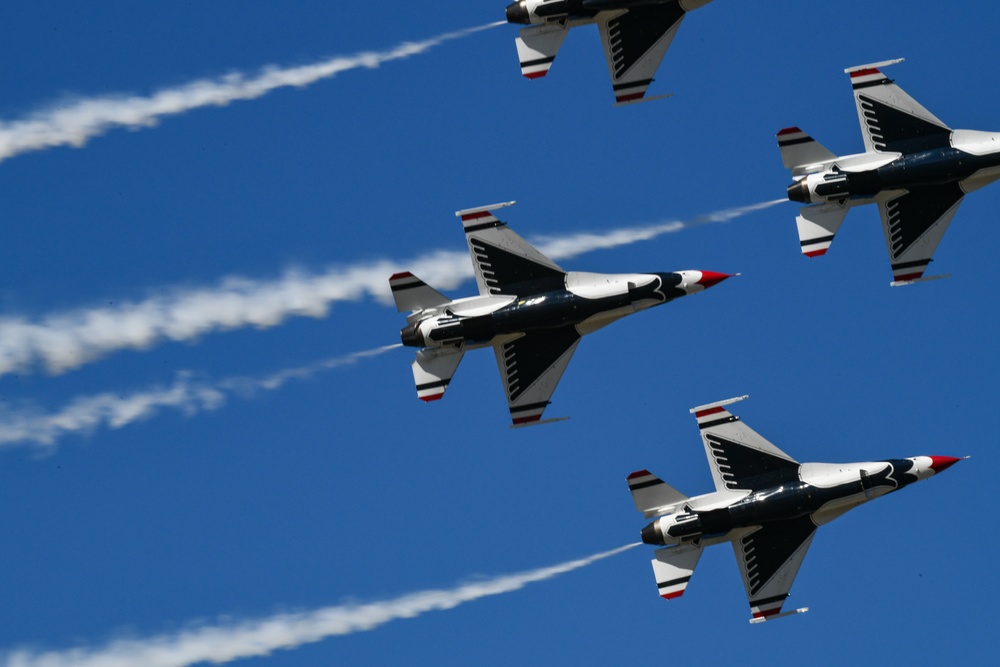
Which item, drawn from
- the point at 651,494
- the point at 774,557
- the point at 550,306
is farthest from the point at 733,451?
the point at 550,306

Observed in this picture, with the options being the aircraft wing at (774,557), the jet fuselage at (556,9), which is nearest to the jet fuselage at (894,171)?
the jet fuselage at (556,9)

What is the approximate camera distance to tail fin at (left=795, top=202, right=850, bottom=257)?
83.0 meters

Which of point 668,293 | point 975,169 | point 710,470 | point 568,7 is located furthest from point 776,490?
point 568,7

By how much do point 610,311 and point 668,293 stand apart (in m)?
2.23

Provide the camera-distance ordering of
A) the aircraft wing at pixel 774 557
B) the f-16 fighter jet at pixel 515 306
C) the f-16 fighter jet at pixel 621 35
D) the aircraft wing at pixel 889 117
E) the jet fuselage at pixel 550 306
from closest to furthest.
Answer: the jet fuselage at pixel 550 306 < the f-16 fighter jet at pixel 515 306 < the aircraft wing at pixel 774 557 < the f-16 fighter jet at pixel 621 35 < the aircraft wing at pixel 889 117

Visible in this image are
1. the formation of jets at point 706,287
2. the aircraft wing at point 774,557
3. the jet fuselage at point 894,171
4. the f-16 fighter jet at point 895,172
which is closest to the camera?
the formation of jets at point 706,287

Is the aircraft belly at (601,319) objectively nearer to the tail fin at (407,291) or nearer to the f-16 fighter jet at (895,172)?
the tail fin at (407,291)

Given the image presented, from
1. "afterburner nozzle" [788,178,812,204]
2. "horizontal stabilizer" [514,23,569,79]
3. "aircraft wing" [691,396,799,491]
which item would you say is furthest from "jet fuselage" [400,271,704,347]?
"horizontal stabilizer" [514,23,569,79]

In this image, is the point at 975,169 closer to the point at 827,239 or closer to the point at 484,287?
the point at 827,239

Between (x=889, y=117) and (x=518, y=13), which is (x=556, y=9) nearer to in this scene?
(x=518, y=13)

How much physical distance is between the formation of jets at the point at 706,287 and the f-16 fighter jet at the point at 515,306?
5cm

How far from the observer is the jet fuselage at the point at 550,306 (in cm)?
8031

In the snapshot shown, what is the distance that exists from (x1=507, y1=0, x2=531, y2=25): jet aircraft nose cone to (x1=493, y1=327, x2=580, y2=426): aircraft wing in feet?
37.9

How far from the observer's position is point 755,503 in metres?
81.0
